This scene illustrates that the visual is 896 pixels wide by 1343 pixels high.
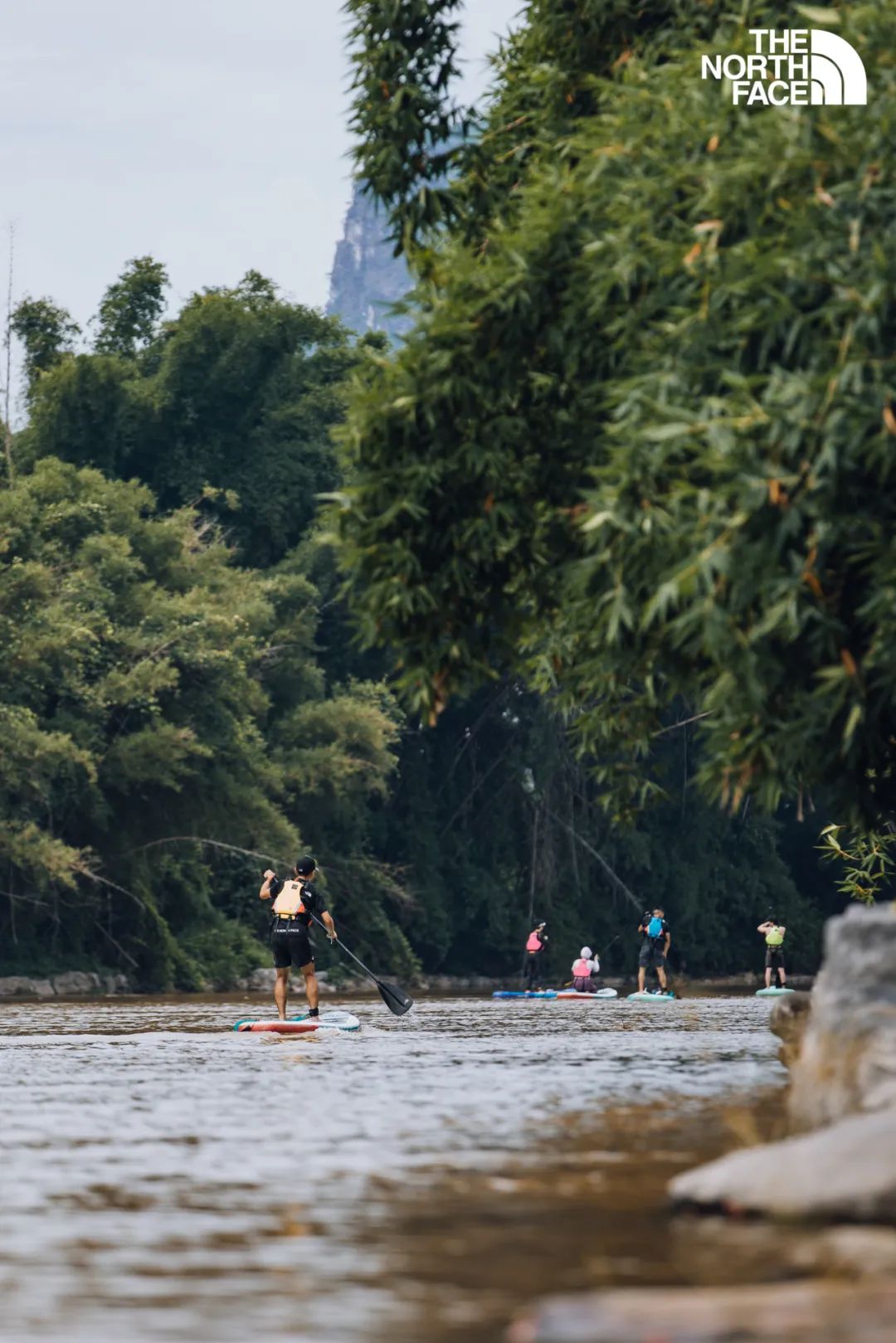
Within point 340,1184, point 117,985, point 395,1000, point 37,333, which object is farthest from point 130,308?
point 340,1184

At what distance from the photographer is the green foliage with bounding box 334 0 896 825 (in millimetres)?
15078

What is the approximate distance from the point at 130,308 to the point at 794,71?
178 feet

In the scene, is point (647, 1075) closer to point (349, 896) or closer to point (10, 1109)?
point (10, 1109)

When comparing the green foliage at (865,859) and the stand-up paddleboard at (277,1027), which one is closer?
the stand-up paddleboard at (277,1027)

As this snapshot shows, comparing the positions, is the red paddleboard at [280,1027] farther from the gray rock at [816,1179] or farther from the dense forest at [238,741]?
the dense forest at [238,741]

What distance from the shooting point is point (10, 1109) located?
1538cm

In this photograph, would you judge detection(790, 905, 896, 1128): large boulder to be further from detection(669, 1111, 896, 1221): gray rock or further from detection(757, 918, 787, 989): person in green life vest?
detection(757, 918, 787, 989): person in green life vest

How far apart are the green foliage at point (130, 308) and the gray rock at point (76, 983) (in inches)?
921

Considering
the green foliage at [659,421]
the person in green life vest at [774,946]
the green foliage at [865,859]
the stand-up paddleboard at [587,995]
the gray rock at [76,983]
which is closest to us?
the green foliage at [659,421]

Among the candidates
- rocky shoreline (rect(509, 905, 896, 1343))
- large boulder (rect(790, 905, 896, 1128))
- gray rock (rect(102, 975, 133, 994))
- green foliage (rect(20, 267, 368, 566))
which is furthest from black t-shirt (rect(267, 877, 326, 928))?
green foliage (rect(20, 267, 368, 566))

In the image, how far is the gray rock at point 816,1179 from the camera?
8867 mm

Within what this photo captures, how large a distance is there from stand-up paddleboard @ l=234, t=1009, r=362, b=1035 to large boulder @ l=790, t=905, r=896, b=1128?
529 inches

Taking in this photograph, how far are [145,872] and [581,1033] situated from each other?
27.7 metres

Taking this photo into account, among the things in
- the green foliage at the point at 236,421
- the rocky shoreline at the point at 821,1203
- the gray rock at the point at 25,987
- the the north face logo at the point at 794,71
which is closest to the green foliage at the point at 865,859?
the the north face logo at the point at 794,71
